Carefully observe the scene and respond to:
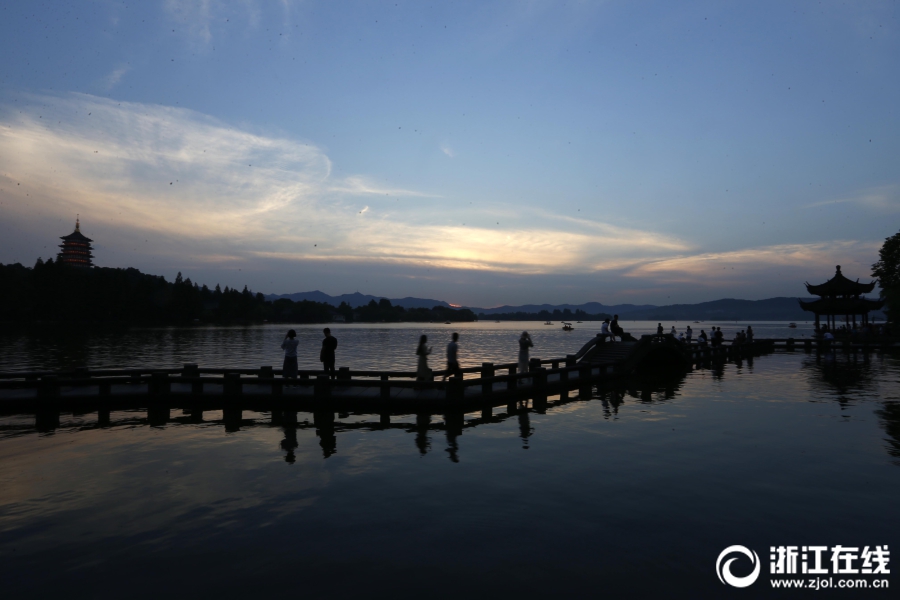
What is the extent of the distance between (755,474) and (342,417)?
38.5 feet

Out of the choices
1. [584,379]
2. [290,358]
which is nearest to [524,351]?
[584,379]

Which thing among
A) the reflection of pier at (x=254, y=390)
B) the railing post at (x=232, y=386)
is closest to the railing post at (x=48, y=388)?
the reflection of pier at (x=254, y=390)

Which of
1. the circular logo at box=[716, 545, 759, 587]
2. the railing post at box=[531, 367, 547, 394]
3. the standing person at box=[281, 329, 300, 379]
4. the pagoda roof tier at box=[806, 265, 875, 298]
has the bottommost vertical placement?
the circular logo at box=[716, 545, 759, 587]

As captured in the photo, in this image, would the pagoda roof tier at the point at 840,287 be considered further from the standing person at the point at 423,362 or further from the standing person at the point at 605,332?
the standing person at the point at 423,362

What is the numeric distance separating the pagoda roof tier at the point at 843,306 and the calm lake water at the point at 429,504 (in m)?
48.4

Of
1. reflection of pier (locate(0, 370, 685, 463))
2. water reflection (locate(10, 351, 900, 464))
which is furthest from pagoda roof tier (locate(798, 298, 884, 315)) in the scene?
reflection of pier (locate(0, 370, 685, 463))

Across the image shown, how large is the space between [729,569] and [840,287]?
203ft

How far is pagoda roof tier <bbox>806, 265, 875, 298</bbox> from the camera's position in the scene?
5419 cm

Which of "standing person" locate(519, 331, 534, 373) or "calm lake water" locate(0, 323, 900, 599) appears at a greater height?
"standing person" locate(519, 331, 534, 373)

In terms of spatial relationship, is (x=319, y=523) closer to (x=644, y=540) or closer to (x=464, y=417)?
(x=644, y=540)

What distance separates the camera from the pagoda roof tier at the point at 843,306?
5444 cm

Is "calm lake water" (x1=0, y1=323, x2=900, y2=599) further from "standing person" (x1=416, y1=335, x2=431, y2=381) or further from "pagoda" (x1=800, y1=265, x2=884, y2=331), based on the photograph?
"pagoda" (x1=800, y1=265, x2=884, y2=331)

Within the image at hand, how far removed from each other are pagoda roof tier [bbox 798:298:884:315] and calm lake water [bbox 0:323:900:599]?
48378mm

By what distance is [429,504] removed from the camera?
8625 millimetres
